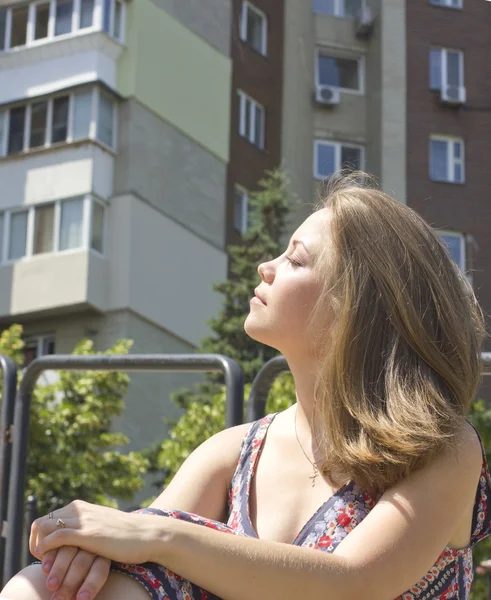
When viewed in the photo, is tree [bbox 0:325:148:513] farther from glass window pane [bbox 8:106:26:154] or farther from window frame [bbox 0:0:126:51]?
window frame [bbox 0:0:126:51]

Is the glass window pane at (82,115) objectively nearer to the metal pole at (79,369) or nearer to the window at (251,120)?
the window at (251,120)

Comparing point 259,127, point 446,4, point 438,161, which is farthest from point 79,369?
point 446,4

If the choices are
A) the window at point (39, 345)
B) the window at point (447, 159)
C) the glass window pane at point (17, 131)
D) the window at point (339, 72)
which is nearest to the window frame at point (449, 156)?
the window at point (447, 159)

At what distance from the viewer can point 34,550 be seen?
1962 mm

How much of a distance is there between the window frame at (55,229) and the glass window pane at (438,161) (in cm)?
752

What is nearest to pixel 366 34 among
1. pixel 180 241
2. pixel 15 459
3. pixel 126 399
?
pixel 180 241

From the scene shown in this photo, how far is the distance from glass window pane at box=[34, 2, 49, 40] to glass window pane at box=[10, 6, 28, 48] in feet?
0.82

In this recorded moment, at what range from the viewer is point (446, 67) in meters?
25.4

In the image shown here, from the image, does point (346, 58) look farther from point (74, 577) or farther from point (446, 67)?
point (74, 577)

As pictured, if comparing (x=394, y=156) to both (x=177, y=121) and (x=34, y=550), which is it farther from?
(x=34, y=550)

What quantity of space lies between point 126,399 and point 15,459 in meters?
17.1

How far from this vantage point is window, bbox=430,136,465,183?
2478 centimetres

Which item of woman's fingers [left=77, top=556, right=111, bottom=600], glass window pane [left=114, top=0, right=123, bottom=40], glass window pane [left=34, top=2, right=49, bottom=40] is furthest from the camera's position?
glass window pane [left=34, top=2, right=49, bottom=40]

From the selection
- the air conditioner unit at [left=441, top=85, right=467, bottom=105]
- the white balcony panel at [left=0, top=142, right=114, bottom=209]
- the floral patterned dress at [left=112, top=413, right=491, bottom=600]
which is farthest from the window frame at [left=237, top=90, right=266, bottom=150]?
the floral patterned dress at [left=112, top=413, right=491, bottom=600]
